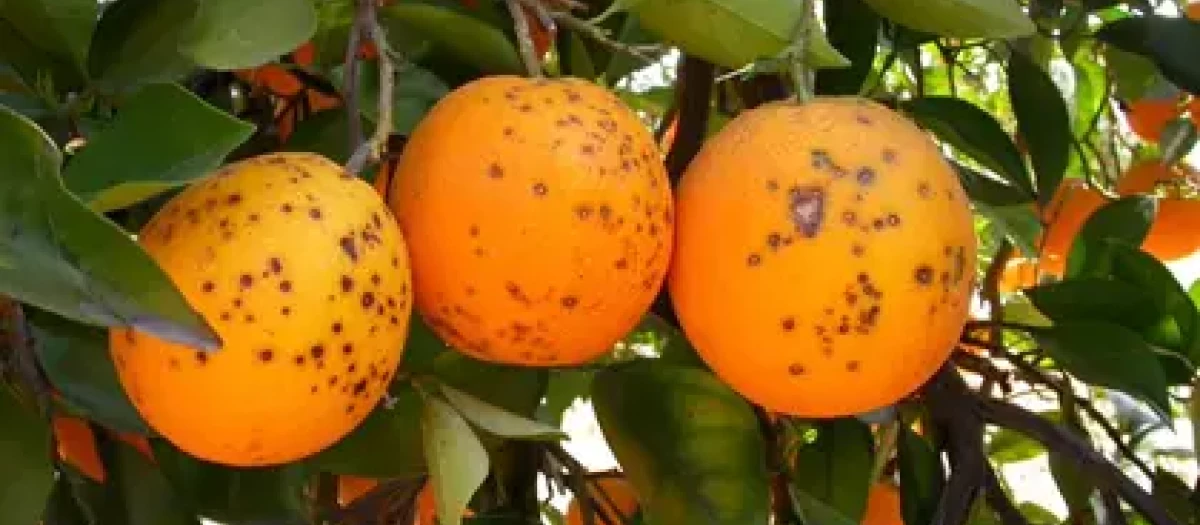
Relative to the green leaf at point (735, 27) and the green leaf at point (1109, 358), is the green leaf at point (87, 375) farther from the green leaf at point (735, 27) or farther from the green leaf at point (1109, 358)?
the green leaf at point (1109, 358)

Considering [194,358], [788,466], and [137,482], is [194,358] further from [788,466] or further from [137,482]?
[788,466]

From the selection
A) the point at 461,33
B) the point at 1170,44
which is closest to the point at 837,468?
the point at 1170,44

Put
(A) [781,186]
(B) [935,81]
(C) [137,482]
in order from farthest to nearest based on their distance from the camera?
1. (B) [935,81]
2. (C) [137,482]
3. (A) [781,186]

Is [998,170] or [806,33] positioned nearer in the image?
[806,33]

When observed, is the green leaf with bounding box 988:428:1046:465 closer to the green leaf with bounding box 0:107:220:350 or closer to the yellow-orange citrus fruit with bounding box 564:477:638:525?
the yellow-orange citrus fruit with bounding box 564:477:638:525

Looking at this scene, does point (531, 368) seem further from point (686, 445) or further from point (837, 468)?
point (837, 468)

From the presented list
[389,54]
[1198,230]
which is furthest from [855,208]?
[1198,230]

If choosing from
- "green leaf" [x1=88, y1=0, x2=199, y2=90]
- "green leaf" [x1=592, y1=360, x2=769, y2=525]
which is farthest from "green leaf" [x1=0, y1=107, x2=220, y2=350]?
"green leaf" [x1=592, y1=360, x2=769, y2=525]
